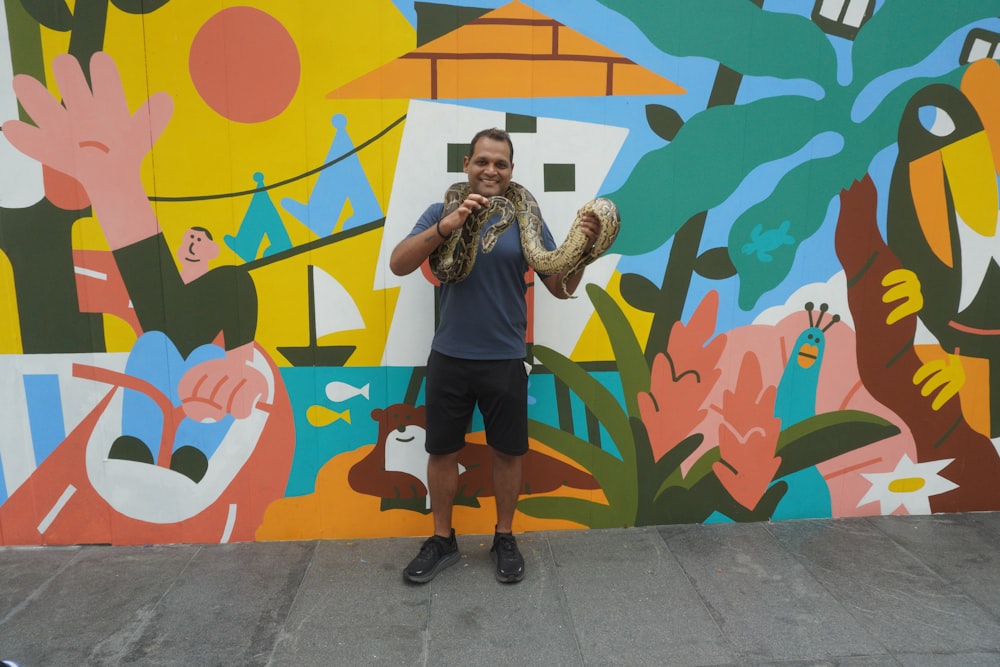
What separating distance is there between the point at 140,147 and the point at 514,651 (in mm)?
2960

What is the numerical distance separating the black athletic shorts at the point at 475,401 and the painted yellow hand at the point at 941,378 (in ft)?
7.73

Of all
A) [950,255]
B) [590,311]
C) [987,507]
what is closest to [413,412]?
[590,311]

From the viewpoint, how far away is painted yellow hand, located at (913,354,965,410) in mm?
3748

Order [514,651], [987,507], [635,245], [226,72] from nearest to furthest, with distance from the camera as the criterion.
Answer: [514,651] → [226,72] → [635,245] → [987,507]

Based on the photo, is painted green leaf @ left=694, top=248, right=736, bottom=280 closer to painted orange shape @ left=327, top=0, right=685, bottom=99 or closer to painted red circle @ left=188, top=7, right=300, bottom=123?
painted orange shape @ left=327, top=0, right=685, bottom=99

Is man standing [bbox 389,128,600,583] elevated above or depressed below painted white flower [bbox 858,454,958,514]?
above

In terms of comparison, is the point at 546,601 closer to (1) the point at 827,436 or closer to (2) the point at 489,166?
(1) the point at 827,436

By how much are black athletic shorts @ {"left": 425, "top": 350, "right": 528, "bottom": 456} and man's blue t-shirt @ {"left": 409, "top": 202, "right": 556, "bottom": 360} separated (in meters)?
0.06

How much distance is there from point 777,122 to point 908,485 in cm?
224

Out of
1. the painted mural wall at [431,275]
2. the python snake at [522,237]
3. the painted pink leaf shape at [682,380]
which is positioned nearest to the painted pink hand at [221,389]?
the painted mural wall at [431,275]

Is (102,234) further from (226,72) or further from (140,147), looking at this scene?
(226,72)

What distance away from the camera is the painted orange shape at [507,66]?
3.27 meters

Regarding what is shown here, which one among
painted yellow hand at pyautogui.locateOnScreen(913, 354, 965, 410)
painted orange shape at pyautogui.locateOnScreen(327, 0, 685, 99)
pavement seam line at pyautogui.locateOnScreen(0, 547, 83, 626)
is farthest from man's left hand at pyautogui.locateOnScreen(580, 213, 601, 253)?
pavement seam line at pyautogui.locateOnScreen(0, 547, 83, 626)

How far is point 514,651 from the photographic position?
8.75 ft
